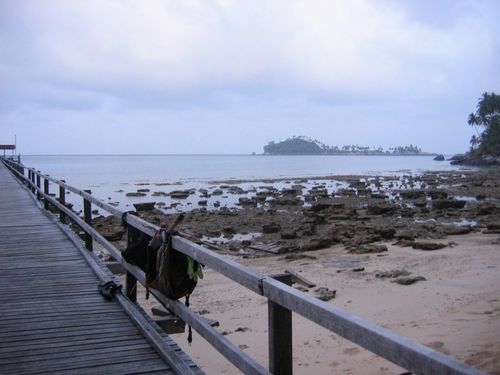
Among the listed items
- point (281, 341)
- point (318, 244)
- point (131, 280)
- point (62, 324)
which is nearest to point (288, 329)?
point (281, 341)

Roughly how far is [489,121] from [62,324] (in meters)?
96.4

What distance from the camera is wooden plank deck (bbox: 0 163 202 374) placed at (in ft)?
10.9

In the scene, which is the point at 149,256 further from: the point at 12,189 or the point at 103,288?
the point at 12,189

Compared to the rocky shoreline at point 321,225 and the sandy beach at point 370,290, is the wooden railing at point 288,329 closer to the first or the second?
the sandy beach at point 370,290

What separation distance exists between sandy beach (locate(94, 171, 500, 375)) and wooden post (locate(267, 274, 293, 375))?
2683 mm

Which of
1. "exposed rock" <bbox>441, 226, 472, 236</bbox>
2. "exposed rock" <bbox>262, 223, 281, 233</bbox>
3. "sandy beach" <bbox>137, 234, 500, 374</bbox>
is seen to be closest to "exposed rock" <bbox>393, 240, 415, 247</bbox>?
"sandy beach" <bbox>137, 234, 500, 374</bbox>

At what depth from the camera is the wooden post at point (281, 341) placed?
2172mm

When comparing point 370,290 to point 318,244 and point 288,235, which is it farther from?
point 288,235

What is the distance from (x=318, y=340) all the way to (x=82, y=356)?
12.1 ft

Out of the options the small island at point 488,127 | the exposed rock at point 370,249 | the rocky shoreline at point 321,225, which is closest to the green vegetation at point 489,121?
the small island at point 488,127

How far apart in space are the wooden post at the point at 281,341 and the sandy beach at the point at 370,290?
2.68 meters

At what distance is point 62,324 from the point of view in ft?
13.6

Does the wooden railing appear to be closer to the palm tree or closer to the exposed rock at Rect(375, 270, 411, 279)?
the exposed rock at Rect(375, 270, 411, 279)

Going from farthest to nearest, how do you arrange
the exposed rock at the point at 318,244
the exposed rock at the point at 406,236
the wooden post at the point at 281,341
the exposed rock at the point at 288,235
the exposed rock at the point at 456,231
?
1. the exposed rock at the point at 288,235
2. the exposed rock at the point at 456,231
3. the exposed rock at the point at 406,236
4. the exposed rock at the point at 318,244
5. the wooden post at the point at 281,341
